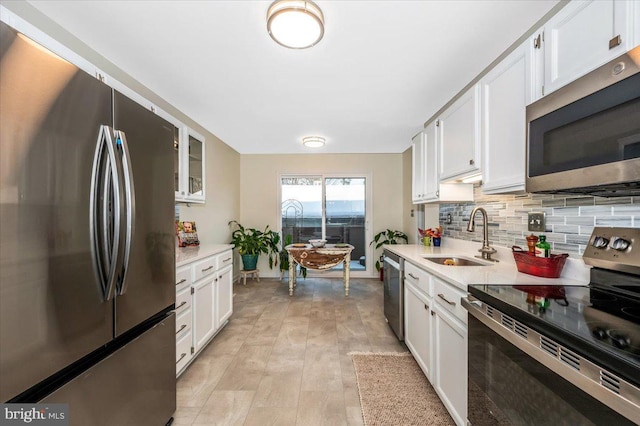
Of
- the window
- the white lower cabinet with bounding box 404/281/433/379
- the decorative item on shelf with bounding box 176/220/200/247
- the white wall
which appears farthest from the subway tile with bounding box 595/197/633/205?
the window

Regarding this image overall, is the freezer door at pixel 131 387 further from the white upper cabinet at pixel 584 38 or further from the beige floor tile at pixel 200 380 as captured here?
the white upper cabinet at pixel 584 38

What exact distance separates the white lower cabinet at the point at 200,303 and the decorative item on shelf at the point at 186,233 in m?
0.48

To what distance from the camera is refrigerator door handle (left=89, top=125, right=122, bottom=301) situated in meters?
1.02

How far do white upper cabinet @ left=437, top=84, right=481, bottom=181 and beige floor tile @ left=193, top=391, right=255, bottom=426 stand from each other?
2.26m

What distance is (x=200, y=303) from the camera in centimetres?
233

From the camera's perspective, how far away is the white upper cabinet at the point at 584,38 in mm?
1021

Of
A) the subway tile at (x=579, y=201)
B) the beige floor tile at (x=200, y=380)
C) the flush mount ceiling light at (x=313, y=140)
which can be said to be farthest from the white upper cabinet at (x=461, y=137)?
the beige floor tile at (x=200, y=380)

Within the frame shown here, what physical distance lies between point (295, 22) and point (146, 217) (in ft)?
4.25

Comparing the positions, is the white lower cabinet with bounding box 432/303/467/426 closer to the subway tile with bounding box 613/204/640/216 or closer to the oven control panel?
the oven control panel

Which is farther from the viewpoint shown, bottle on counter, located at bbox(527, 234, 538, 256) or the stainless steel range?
bottle on counter, located at bbox(527, 234, 538, 256)

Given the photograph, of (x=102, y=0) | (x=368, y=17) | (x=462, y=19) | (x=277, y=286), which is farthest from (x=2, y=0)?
(x=277, y=286)

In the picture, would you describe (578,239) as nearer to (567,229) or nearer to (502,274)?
(567,229)

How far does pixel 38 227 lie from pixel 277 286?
402cm

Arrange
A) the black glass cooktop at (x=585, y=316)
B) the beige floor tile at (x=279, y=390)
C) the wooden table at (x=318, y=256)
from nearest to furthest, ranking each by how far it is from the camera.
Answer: the black glass cooktop at (x=585, y=316) → the beige floor tile at (x=279, y=390) → the wooden table at (x=318, y=256)
